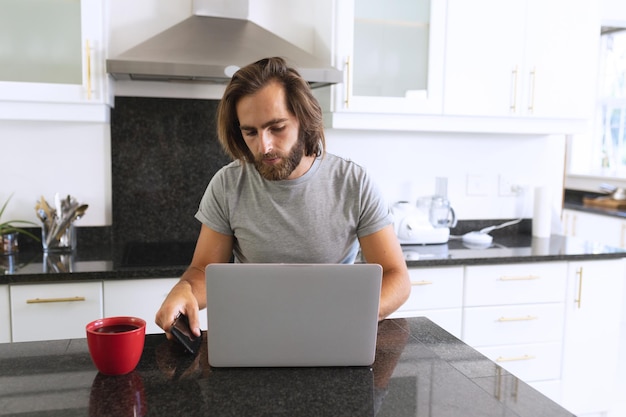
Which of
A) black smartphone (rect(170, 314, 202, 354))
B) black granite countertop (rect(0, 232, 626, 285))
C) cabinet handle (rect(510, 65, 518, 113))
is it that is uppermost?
cabinet handle (rect(510, 65, 518, 113))

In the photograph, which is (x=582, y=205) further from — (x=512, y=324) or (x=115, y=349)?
(x=115, y=349)

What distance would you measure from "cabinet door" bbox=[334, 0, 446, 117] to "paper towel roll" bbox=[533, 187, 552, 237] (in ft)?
2.62

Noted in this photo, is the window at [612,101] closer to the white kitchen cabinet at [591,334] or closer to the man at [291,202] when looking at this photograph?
the white kitchen cabinet at [591,334]

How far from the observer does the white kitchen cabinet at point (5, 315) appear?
2143 millimetres

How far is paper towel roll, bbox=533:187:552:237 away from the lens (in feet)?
9.95

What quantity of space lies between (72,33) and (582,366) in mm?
2645

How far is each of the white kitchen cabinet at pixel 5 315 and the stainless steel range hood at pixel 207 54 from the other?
2.92ft

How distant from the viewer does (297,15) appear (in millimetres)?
2807

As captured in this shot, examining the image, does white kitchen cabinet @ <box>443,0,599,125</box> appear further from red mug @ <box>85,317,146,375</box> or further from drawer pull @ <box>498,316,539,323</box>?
red mug @ <box>85,317,146,375</box>

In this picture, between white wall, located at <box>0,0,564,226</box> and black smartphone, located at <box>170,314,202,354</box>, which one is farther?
white wall, located at <box>0,0,564,226</box>

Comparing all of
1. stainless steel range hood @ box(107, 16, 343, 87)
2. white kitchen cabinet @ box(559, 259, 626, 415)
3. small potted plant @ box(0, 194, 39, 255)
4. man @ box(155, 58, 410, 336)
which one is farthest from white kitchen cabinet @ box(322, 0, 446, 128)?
small potted plant @ box(0, 194, 39, 255)

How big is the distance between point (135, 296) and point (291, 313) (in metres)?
1.34

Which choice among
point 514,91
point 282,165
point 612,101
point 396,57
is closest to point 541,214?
point 514,91

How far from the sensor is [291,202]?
1666mm
